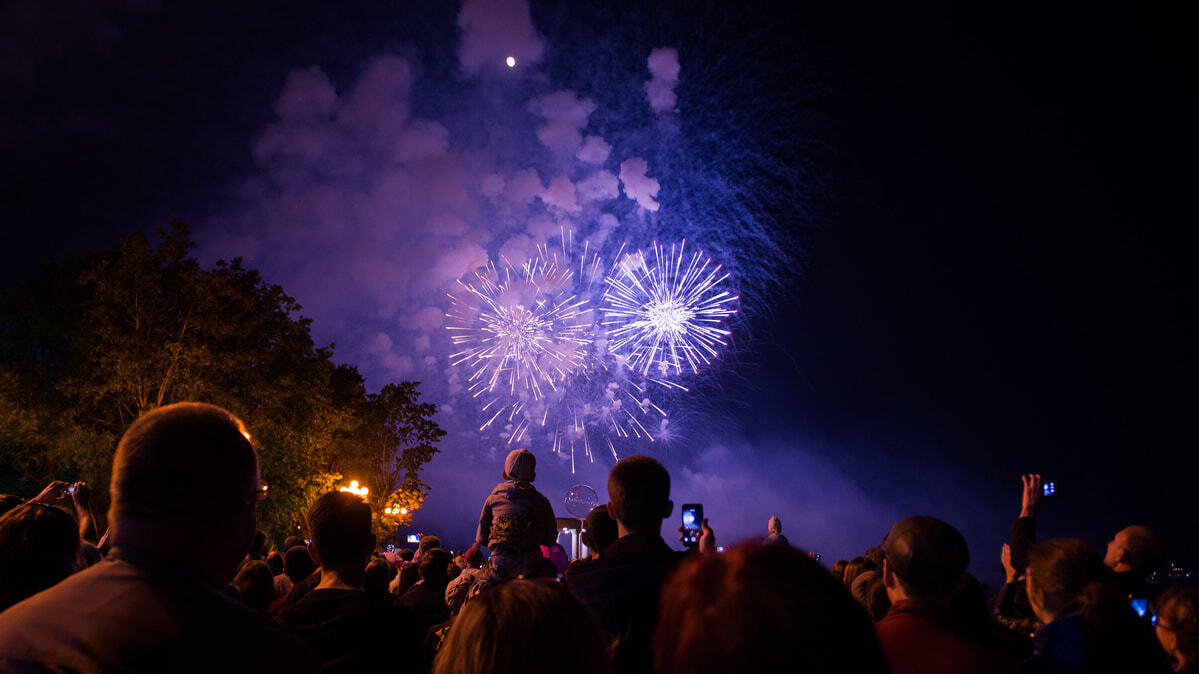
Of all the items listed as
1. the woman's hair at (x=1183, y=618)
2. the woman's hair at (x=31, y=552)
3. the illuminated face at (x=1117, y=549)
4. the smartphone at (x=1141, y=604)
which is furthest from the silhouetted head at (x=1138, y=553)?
the woman's hair at (x=31, y=552)

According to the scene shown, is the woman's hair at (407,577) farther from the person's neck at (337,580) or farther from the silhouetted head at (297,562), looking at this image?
the person's neck at (337,580)

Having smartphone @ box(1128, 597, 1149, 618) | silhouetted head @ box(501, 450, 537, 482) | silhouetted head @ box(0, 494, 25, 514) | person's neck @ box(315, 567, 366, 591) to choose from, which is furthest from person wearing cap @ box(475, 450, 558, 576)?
smartphone @ box(1128, 597, 1149, 618)

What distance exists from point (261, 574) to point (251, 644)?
404 centimetres

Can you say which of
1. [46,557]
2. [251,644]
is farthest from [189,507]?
[46,557]

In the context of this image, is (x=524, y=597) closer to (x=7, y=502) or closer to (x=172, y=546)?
(x=172, y=546)

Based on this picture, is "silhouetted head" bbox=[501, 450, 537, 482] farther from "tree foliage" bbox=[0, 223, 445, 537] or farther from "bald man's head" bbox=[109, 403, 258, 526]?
"tree foliage" bbox=[0, 223, 445, 537]

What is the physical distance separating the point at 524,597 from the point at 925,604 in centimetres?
227

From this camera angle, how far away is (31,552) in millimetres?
3098

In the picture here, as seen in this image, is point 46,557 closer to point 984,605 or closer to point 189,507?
point 189,507

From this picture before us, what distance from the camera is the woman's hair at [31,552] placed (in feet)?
10.0

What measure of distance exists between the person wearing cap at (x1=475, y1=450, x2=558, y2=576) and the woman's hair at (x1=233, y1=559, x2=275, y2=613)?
171 cm

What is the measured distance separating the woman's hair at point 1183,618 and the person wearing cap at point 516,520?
169 inches

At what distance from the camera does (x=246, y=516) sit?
2037 mm

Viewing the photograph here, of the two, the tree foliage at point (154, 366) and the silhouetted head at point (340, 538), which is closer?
the silhouetted head at point (340, 538)
